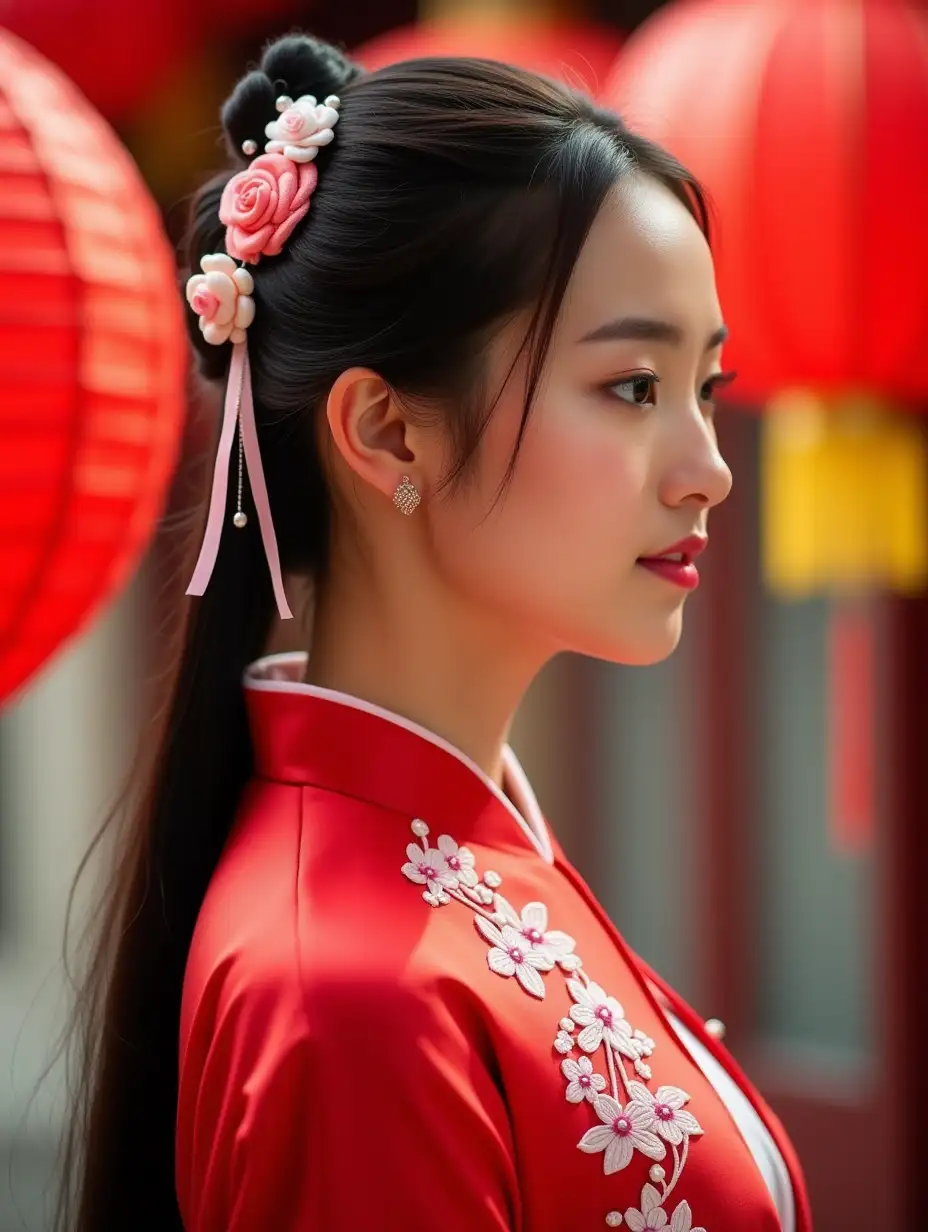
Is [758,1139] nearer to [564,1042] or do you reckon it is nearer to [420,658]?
[564,1042]

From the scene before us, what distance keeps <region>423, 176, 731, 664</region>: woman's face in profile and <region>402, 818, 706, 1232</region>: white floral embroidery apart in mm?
166

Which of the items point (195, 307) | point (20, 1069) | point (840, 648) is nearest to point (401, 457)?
point (195, 307)

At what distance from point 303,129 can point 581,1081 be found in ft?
2.02

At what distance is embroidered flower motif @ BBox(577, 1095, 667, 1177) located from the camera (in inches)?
36.1

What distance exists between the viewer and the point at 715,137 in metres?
1.78

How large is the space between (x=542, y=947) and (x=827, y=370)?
3.68ft

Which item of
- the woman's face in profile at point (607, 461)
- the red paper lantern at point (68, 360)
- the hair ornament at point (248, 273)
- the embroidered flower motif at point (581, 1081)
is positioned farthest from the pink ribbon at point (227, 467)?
the embroidered flower motif at point (581, 1081)

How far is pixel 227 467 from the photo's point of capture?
41.1 inches

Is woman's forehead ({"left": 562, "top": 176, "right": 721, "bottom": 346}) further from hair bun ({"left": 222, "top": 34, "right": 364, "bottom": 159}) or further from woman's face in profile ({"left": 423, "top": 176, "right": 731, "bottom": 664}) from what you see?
hair bun ({"left": 222, "top": 34, "right": 364, "bottom": 159})

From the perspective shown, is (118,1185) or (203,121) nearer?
(118,1185)

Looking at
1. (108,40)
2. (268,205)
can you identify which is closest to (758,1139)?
(268,205)

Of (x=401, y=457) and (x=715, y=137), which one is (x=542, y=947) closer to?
(x=401, y=457)

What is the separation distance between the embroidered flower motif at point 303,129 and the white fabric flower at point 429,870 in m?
0.44

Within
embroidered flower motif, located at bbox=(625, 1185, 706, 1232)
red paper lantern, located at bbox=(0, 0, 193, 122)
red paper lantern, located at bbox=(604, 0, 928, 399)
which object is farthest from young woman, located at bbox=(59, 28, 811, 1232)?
red paper lantern, located at bbox=(0, 0, 193, 122)
